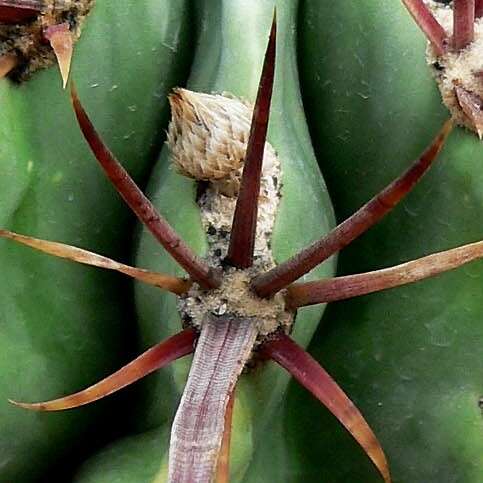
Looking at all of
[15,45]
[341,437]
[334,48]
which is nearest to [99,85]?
[15,45]

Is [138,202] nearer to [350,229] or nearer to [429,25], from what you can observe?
[350,229]

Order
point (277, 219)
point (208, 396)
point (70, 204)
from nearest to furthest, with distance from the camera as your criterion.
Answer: point (208, 396)
point (277, 219)
point (70, 204)

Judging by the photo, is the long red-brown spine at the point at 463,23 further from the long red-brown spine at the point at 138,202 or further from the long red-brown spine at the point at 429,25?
the long red-brown spine at the point at 138,202

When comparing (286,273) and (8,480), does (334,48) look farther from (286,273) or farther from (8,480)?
(8,480)

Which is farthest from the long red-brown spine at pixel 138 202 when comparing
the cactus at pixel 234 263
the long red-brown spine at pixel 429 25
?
the long red-brown spine at pixel 429 25

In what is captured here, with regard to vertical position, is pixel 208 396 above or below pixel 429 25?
below

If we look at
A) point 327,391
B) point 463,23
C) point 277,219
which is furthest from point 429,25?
point 327,391

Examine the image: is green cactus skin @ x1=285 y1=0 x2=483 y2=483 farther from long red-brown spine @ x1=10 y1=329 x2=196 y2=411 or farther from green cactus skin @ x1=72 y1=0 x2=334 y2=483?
long red-brown spine @ x1=10 y1=329 x2=196 y2=411
